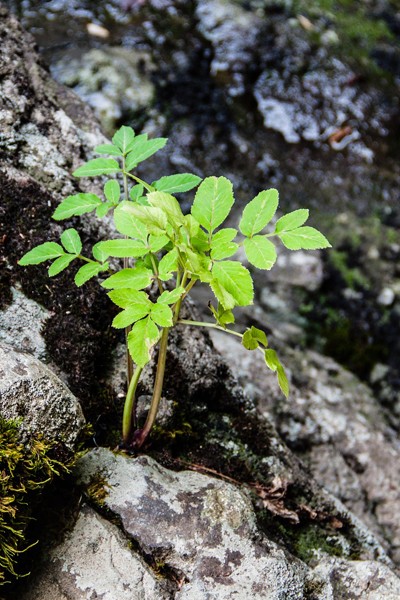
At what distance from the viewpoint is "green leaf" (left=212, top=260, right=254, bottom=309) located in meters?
1.55

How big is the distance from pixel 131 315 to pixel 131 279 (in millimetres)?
113

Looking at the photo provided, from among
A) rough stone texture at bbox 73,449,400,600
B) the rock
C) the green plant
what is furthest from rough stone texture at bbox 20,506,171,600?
the rock

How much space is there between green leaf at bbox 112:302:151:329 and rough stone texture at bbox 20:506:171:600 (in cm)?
68

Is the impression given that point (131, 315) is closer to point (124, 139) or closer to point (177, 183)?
point (177, 183)

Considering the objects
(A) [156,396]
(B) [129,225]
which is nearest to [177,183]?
(B) [129,225]

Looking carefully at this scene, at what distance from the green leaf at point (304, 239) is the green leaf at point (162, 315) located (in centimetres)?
40

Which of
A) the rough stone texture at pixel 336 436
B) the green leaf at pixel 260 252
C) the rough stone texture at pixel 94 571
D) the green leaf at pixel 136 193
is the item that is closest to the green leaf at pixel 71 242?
the green leaf at pixel 136 193

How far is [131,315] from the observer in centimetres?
159

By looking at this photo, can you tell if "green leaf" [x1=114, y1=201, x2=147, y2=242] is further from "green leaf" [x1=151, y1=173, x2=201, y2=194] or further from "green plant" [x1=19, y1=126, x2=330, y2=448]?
"green leaf" [x1=151, y1=173, x2=201, y2=194]

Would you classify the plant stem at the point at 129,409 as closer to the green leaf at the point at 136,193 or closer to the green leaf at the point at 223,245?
the green leaf at the point at 223,245

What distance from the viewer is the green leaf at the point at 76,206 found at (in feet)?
5.93

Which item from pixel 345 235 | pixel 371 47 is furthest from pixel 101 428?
pixel 371 47

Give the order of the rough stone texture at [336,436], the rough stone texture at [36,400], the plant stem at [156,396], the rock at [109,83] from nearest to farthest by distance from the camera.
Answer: the rough stone texture at [36,400] < the plant stem at [156,396] < the rough stone texture at [336,436] < the rock at [109,83]

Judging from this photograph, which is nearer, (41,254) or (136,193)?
(41,254)
